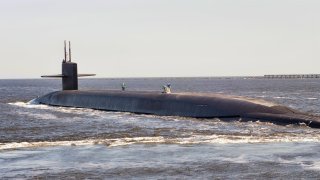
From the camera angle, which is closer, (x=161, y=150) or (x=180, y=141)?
(x=161, y=150)

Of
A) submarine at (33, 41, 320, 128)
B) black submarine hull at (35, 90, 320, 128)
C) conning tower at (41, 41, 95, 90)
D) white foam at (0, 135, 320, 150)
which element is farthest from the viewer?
conning tower at (41, 41, 95, 90)

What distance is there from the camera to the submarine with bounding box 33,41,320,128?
110ft

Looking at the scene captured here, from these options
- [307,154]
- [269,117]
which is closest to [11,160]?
[307,154]

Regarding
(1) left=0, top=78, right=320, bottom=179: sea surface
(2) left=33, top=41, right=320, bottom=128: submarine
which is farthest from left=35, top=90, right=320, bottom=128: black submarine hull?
(1) left=0, top=78, right=320, bottom=179: sea surface

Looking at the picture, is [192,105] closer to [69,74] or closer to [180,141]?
[180,141]

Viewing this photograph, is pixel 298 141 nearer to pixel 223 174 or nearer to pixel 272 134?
pixel 272 134

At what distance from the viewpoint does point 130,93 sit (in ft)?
159

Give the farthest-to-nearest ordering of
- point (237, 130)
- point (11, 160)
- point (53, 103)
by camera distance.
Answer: point (53, 103), point (237, 130), point (11, 160)

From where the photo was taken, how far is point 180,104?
41188 millimetres

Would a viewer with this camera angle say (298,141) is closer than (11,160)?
No

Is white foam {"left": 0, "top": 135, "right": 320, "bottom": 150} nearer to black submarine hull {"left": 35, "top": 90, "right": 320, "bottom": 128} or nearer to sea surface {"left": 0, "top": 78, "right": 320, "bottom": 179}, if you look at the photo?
sea surface {"left": 0, "top": 78, "right": 320, "bottom": 179}

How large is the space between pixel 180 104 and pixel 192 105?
1484mm

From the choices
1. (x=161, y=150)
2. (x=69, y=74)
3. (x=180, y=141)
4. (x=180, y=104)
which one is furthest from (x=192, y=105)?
(x=69, y=74)

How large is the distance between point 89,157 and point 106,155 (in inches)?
31.5
